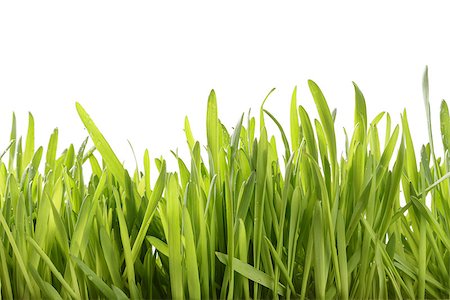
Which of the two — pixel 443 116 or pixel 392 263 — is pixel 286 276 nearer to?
pixel 392 263

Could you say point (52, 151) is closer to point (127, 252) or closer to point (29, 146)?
point (29, 146)

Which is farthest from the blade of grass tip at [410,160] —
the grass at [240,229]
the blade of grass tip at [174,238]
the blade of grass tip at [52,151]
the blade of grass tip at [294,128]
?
the blade of grass tip at [52,151]

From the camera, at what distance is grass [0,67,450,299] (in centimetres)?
69

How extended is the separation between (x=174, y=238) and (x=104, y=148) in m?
0.15

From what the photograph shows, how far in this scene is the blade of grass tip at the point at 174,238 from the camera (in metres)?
0.66

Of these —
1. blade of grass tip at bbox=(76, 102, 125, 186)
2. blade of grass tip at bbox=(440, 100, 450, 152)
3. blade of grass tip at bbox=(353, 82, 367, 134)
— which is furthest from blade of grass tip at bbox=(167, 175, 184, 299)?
blade of grass tip at bbox=(440, 100, 450, 152)

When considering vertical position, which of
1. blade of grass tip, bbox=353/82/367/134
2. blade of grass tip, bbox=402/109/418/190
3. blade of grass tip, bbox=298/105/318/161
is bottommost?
blade of grass tip, bbox=402/109/418/190

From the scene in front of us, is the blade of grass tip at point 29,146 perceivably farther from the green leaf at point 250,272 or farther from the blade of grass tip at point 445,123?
the blade of grass tip at point 445,123

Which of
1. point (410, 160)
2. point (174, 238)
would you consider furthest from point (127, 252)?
point (410, 160)

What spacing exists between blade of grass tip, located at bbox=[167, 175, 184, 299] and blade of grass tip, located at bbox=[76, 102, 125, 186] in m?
0.11

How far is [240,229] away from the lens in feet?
2.22

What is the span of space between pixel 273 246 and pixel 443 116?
258 millimetres

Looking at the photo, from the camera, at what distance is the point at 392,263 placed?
723mm

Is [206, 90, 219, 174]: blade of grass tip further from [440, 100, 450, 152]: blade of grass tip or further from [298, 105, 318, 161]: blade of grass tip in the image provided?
[440, 100, 450, 152]: blade of grass tip
